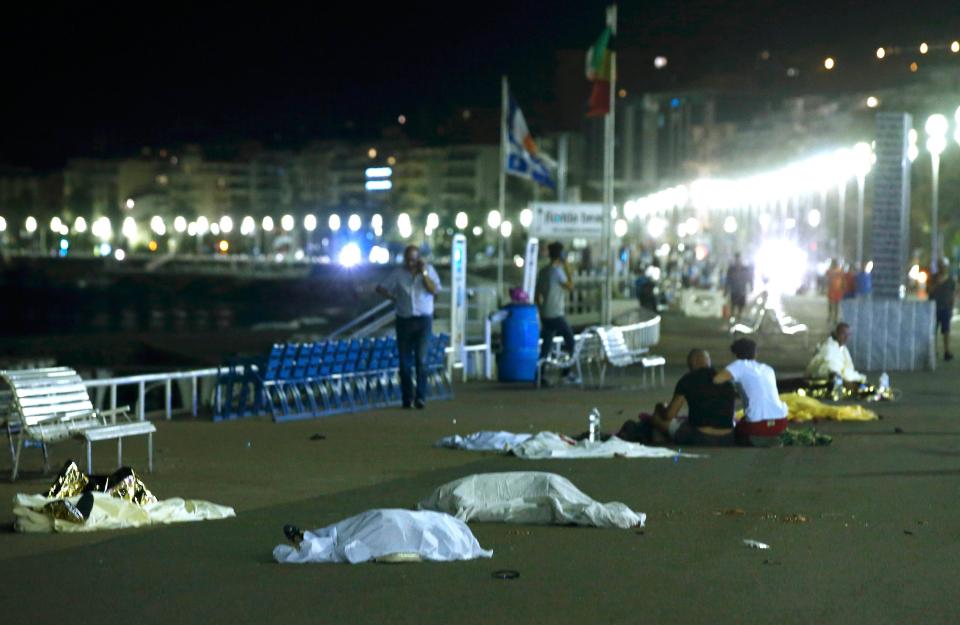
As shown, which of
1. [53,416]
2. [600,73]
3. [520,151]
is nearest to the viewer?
[53,416]

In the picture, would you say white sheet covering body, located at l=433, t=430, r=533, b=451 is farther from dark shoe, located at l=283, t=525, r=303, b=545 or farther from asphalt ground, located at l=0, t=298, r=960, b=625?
dark shoe, located at l=283, t=525, r=303, b=545

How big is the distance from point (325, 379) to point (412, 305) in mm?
1409

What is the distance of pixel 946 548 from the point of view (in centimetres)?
921

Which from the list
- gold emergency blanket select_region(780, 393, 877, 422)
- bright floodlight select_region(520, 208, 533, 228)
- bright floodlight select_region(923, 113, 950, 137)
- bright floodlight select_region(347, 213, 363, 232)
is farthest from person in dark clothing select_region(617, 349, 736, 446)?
bright floodlight select_region(347, 213, 363, 232)

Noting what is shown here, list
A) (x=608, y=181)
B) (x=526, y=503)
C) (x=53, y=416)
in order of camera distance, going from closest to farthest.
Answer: (x=526, y=503), (x=53, y=416), (x=608, y=181)

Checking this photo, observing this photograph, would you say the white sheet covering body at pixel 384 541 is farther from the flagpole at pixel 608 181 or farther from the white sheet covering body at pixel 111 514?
the flagpole at pixel 608 181

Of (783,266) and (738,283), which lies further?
(783,266)

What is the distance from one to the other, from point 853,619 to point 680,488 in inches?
168

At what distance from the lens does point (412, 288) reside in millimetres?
18219

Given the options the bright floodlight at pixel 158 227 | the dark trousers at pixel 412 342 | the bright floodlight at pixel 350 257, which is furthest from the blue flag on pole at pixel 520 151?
the bright floodlight at pixel 158 227

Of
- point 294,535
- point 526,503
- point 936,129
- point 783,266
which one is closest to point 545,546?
point 526,503

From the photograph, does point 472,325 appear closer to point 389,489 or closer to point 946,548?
point 389,489

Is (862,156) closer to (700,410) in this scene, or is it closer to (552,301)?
(552,301)

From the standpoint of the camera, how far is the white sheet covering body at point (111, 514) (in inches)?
380
